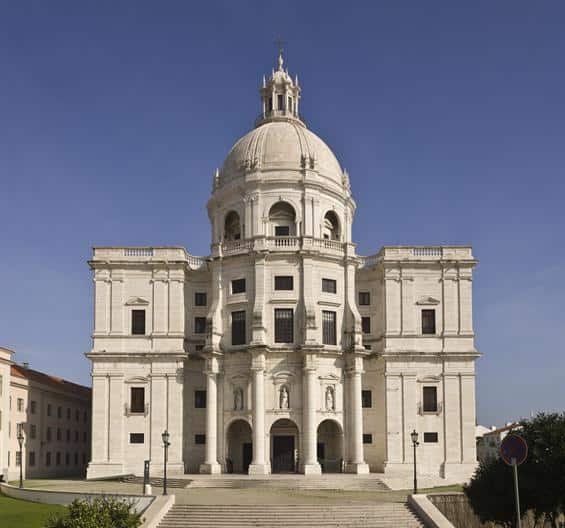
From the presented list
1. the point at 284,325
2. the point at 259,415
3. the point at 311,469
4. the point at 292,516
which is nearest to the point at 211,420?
the point at 259,415

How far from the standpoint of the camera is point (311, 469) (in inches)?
2383

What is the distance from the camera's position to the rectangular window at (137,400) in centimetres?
6550

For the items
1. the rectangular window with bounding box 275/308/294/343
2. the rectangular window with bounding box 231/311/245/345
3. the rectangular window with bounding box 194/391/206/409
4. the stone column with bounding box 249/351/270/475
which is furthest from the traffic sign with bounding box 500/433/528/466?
the rectangular window with bounding box 194/391/206/409

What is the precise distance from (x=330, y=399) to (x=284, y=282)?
9.54 m

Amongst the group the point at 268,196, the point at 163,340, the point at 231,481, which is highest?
the point at 268,196

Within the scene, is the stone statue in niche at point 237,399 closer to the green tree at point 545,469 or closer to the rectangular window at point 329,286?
the rectangular window at point 329,286

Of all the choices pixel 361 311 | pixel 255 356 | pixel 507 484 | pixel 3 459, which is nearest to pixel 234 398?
pixel 255 356

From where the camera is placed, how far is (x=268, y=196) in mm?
67125

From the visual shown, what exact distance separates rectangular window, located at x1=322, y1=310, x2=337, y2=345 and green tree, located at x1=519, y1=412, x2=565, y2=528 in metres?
27.1

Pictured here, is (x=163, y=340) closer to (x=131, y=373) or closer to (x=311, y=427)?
(x=131, y=373)

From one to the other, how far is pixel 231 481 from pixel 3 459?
20.6 metres

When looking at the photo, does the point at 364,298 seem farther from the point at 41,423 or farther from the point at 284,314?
the point at 41,423

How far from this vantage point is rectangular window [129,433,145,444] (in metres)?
65.0

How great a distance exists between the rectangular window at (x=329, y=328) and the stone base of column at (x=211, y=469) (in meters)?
12.2
